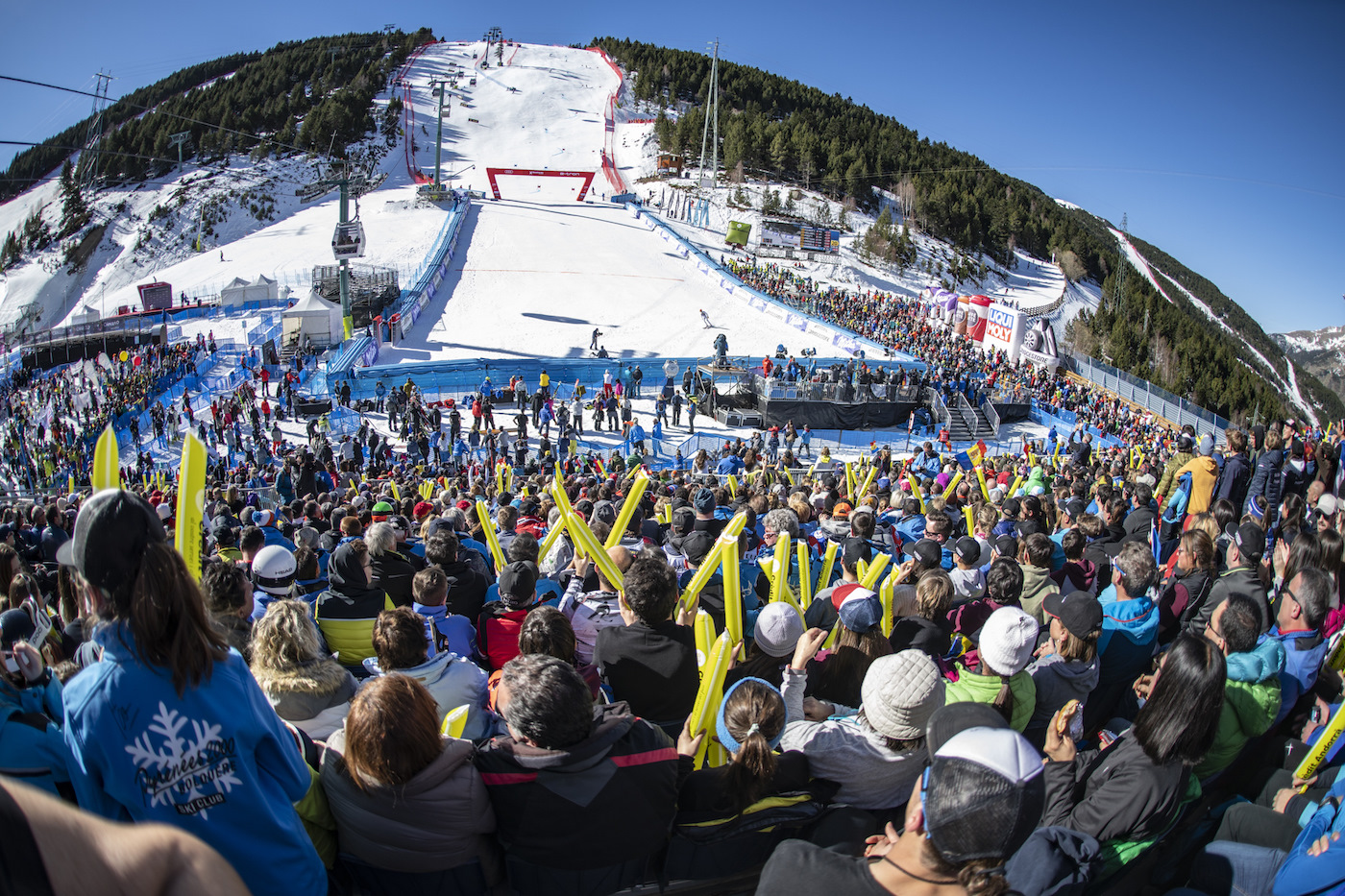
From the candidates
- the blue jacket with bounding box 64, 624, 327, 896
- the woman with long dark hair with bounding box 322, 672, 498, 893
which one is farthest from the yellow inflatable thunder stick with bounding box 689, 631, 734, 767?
the blue jacket with bounding box 64, 624, 327, 896

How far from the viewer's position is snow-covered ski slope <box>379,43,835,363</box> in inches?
1273

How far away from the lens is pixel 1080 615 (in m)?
3.31

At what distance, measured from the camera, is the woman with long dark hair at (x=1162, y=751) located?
8.03 ft

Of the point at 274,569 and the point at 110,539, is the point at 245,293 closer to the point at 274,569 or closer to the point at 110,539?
the point at 274,569

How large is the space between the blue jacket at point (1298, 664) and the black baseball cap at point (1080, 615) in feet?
3.31

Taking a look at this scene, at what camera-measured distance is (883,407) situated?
2623 centimetres

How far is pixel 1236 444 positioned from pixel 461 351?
2669 cm

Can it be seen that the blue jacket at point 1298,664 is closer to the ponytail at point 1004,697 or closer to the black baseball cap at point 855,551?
the ponytail at point 1004,697

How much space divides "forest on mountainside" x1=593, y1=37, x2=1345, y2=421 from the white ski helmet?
53.6 m

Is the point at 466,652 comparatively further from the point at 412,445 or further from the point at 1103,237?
the point at 1103,237

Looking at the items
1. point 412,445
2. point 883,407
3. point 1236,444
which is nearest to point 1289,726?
point 1236,444

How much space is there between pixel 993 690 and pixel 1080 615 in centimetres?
60

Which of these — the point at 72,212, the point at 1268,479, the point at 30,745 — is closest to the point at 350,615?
the point at 30,745

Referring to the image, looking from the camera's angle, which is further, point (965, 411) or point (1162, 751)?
point (965, 411)
